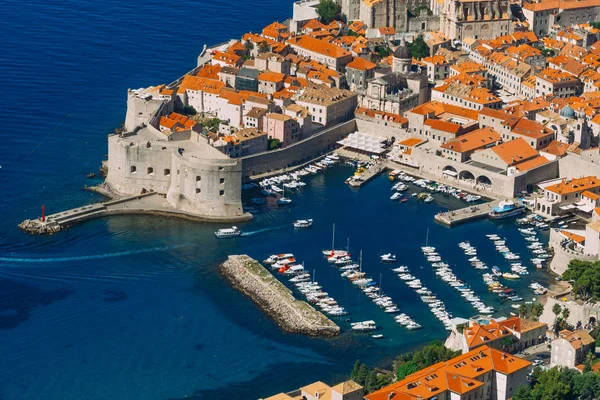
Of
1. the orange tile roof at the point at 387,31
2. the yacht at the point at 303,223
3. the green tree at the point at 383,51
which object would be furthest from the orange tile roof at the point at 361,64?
the yacht at the point at 303,223

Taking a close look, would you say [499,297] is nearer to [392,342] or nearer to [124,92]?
[392,342]

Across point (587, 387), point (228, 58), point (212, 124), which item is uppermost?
point (228, 58)

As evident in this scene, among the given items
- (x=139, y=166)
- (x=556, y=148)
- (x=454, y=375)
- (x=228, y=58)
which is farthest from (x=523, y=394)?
(x=228, y=58)

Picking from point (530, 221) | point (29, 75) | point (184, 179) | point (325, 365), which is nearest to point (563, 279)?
point (530, 221)

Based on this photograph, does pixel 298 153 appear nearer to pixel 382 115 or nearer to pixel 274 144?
pixel 274 144

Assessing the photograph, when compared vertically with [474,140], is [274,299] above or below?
below

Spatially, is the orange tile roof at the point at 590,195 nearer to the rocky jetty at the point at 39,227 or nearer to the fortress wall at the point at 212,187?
the fortress wall at the point at 212,187
